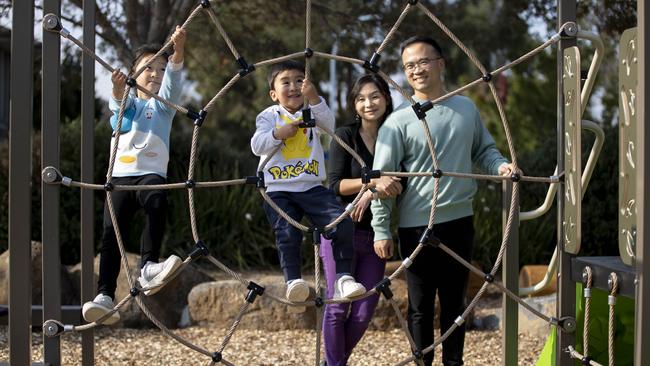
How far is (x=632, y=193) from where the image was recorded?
8.77 feet

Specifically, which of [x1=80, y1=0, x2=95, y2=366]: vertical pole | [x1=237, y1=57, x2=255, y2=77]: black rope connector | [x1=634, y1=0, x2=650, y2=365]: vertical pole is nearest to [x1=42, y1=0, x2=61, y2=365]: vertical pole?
[x1=80, y1=0, x2=95, y2=366]: vertical pole

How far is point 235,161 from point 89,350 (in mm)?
4982

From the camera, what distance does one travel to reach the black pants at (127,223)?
10.5 feet

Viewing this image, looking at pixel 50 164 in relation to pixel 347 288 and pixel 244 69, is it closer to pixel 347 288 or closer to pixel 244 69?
pixel 244 69

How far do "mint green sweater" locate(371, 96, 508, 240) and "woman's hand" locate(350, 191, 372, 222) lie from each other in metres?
0.04

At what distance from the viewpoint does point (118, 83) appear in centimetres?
302

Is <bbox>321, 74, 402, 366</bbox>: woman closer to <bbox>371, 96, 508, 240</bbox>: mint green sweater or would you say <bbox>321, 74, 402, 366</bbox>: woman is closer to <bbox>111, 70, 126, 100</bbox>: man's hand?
<bbox>371, 96, 508, 240</bbox>: mint green sweater

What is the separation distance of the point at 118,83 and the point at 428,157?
1.07 m

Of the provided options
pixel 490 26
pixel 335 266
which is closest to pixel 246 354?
pixel 335 266

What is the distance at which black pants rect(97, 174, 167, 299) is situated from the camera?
10.5ft

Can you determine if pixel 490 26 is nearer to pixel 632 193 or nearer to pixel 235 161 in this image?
pixel 235 161

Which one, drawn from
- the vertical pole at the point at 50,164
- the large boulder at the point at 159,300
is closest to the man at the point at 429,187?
the vertical pole at the point at 50,164

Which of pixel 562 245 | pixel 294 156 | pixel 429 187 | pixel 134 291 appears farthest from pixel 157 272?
pixel 562 245

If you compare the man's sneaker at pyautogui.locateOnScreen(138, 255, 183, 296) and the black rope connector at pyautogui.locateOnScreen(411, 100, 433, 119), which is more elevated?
the black rope connector at pyautogui.locateOnScreen(411, 100, 433, 119)
